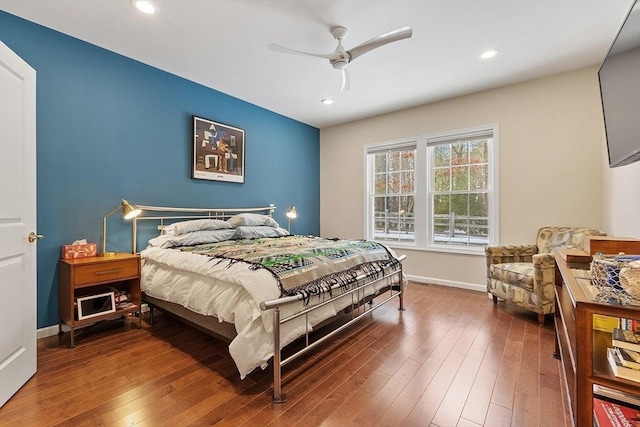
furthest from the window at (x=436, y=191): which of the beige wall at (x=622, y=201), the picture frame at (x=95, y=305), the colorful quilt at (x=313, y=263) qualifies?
the picture frame at (x=95, y=305)

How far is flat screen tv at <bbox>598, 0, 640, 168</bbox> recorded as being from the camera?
134 cm

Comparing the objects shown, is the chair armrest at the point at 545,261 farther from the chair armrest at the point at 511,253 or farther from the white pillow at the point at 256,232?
the white pillow at the point at 256,232

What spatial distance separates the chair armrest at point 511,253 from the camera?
3342 mm

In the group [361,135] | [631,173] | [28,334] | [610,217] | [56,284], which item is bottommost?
[28,334]

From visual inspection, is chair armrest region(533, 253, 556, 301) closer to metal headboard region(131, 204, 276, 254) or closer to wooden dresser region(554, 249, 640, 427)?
wooden dresser region(554, 249, 640, 427)

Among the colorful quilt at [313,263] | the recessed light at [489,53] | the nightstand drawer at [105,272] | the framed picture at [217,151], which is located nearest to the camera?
the colorful quilt at [313,263]

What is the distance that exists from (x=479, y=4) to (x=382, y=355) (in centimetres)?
286

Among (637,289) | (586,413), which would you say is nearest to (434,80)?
(637,289)

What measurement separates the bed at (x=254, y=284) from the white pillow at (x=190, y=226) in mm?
11

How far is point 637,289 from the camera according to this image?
37.6 inches

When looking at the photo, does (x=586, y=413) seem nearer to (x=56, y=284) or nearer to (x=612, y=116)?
(x=612, y=116)

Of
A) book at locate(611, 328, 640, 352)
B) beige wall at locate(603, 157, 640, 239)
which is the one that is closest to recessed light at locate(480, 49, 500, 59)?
beige wall at locate(603, 157, 640, 239)

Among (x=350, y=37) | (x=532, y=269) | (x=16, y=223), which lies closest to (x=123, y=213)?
(x=16, y=223)

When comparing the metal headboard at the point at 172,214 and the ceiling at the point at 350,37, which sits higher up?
the ceiling at the point at 350,37
